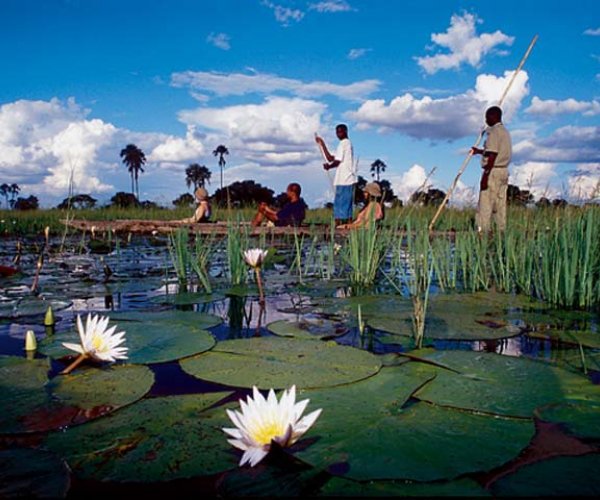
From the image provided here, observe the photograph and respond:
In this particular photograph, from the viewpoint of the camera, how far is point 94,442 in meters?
1.18

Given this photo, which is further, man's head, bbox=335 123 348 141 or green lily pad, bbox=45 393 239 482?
man's head, bbox=335 123 348 141

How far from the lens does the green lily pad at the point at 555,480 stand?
0.98 meters

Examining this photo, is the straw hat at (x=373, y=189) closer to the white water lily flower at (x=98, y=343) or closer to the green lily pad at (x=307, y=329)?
the green lily pad at (x=307, y=329)

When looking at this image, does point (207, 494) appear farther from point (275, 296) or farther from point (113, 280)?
point (113, 280)

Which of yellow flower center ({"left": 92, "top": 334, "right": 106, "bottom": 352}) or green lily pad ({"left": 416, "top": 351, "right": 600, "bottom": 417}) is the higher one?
yellow flower center ({"left": 92, "top": 334, "right": 106, "bottom": 352})

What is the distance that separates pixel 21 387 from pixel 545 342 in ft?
7.24

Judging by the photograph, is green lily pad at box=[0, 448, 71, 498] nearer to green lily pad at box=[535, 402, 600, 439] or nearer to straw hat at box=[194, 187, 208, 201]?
green lily pad at box=[535, 402, 600, 439]

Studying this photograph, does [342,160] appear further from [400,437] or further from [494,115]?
[400,437]

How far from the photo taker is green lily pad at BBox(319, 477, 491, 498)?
0.97m

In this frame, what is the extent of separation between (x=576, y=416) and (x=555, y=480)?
39 centimetres

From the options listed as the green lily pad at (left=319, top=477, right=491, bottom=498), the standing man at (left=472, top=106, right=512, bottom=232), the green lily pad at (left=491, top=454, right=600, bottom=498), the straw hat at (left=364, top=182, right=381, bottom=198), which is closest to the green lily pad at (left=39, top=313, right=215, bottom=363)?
the green lily pad at (left=319, top=477, right=491, bottom=498)

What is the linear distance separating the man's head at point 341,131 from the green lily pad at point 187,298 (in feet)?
13.8

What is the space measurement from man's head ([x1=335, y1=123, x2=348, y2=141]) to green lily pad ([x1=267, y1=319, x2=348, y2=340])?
188 inches

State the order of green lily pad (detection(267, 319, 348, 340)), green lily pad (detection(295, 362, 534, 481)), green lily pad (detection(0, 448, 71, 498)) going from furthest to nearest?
green lily pad (detection(267, 319, 348, 340)) < green lily pad (detection(295, 362, 534, 481)) < green lily pad (detection(0, 448, 71, 498))
